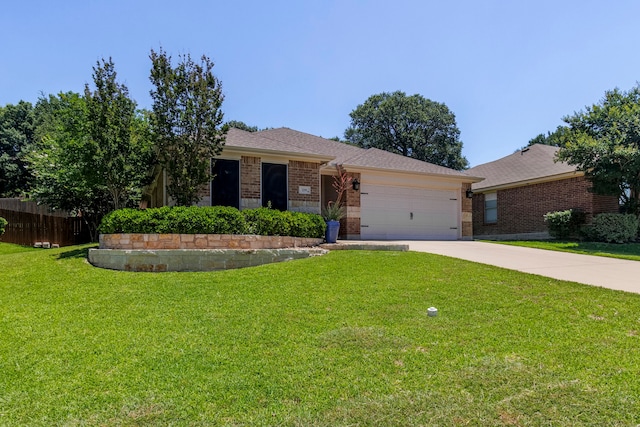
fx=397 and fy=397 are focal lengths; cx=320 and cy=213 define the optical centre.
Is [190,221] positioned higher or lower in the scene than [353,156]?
lower

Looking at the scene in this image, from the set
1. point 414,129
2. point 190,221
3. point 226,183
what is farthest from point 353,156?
point 414,129

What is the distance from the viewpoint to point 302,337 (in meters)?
4.47

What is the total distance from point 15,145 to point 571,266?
40.6 m

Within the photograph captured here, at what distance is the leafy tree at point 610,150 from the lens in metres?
13.6

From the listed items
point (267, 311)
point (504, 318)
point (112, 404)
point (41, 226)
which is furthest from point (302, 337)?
point (41, 226)

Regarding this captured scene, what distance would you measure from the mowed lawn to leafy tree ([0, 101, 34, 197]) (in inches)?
1178

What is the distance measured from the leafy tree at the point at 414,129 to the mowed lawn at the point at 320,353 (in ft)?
103

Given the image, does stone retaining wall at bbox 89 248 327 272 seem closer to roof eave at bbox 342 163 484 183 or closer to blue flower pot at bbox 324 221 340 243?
blue flower pot at bbox 324 221 340 243

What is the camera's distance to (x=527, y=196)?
17750mm

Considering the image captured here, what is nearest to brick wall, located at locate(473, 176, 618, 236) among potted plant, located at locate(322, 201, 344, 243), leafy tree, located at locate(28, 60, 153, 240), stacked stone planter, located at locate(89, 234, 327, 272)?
potted plant, located at locate(322, 201, 344, 243)

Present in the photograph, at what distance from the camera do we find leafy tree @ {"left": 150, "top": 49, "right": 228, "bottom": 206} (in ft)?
33.3

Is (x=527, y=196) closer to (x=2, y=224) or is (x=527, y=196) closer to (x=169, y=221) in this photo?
(x=169, y=221)

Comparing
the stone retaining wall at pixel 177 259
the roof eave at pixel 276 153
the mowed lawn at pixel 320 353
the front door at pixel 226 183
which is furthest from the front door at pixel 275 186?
the mowed lawn at pixel 320 353

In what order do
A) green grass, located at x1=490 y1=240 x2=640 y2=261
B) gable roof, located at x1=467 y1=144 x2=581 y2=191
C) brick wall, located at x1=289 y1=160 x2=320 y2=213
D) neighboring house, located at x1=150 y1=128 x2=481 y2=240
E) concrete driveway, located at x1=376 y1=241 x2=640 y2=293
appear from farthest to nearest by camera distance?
gable roof, located at x1=467 y1=144 x2=581 y2=191, brick wall, located at x1=289 y1=160 x2=320 y2=213, neighboring house, located at x1=150 y1=128 x2=481 y2=240, green grass, located at x1=490 y1=240 x2=640 y2=261, concrete driveway, located at x1=376 y1=241 x2=640 y2=293
